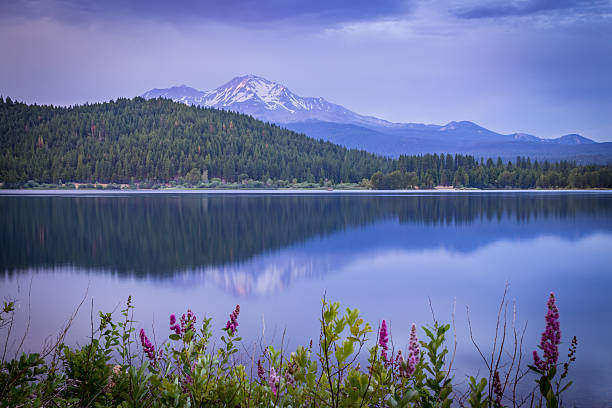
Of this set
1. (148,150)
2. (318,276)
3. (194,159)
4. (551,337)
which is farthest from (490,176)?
(551,337)

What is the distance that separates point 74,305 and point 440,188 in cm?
14993

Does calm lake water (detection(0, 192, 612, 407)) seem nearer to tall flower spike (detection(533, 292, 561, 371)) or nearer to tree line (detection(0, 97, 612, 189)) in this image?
tall flower spike (detection(533, 292, 561, 371))

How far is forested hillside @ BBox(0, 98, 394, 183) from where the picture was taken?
149 m

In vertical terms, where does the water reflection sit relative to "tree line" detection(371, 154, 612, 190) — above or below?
below

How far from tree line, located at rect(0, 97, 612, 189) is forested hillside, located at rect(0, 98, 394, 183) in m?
0.33

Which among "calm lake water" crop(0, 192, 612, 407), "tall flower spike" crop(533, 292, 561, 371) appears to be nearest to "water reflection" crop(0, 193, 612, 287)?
"calm lake water" crop(0, 192, 612, 407)

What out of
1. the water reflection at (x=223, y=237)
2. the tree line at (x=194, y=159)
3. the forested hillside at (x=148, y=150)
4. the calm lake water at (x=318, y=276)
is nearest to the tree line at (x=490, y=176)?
the tree line at (x=194, y=159)

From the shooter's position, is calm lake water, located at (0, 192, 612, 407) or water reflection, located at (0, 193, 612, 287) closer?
calm lake water, located at (0, 192, 612, 407)

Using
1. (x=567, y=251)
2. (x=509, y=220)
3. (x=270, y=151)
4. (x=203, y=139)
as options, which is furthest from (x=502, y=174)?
(x=567, y=251)

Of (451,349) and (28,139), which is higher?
(28,139)

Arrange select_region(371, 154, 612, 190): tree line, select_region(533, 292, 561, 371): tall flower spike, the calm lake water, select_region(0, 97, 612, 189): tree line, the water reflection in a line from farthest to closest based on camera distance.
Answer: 1. select_region(0, 97, 612, 189): tree line
2. select_region(371, 154, 612, 190): tree line
3. the water reflection
4. the calm lake water
5. select_region(533, 292, 561, 371): tall flower spike

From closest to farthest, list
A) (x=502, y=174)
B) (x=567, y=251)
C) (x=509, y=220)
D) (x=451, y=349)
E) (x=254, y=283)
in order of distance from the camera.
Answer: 1. (x=451, y=349)
2. (x=254, y=283)
3. (x=567, y=251)
4. (x=509, y=220)
5. (x=502, y=174)

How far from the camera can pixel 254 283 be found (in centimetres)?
1408

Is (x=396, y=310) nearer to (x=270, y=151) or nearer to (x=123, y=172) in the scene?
(x=123, y=172)
